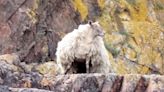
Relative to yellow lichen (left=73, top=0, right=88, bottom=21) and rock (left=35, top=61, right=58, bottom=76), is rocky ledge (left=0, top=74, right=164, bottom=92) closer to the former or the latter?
rock (left=35, top=61, right=58, bottom=76)

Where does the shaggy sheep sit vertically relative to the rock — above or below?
above

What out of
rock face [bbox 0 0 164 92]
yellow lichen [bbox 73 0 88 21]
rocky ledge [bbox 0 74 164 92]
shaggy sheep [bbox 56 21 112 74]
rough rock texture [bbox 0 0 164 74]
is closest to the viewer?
rocky ledge [bbox 0 74 164 92]

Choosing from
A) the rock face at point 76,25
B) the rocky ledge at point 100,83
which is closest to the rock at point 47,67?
the rock face at point 76,25

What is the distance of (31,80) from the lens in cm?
997

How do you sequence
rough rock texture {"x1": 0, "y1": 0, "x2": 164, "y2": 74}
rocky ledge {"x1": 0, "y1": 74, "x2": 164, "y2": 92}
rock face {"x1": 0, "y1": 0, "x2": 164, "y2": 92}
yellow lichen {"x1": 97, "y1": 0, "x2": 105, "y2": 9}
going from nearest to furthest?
rocky ledge {"x1": 0, "y1": 74, "x2": 164, "y2": 92} → rock face {"x1": 0, "y1": 0, "x2": 164, "y2": 92} → rough rock texture {"x1": 0, "y1": 0, "x2": 164, "y2": 74} → yellow lichen {"x1": 97, "y1": 0, "x2": 105, "y2": 9}

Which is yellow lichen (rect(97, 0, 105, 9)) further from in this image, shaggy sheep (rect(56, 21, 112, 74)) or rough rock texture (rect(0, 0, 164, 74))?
shaggy sheep (rect(56, 21, 112, 74))

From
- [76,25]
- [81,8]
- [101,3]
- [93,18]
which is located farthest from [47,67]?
[101,3]

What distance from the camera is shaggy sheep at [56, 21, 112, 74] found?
11211 mm

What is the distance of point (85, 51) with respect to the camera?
1118cm

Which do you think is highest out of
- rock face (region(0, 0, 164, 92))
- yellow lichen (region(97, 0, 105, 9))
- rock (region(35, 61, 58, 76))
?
yellow lichen (region(97, 0, 105, 9))

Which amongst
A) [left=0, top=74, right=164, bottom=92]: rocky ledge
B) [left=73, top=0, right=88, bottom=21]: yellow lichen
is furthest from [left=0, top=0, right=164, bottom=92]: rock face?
[left=0, top=74, right=164, bottom=92]: rocky ledge

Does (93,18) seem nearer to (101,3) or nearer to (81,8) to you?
(81,8)

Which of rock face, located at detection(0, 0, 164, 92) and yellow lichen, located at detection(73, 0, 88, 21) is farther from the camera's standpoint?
yellow lichen, located at detection(73, 0, 88, 21)

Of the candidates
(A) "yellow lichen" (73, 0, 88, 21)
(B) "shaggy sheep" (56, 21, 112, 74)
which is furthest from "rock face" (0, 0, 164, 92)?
(B) "shaggy sheep" (56, 21, 112, 74)
